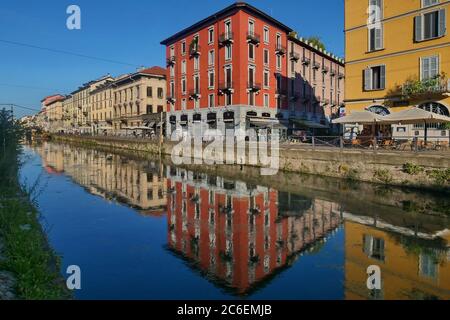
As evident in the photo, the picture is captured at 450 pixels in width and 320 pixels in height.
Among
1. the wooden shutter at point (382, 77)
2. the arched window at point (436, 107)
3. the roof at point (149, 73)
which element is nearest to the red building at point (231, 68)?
the roof at point (149, 73)

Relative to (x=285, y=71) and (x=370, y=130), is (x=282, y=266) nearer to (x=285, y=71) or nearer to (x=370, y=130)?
(x=370, y=130)

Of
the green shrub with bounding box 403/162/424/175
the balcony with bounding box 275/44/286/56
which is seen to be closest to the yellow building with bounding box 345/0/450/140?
the green shrub with bounding box 403/162/424/175

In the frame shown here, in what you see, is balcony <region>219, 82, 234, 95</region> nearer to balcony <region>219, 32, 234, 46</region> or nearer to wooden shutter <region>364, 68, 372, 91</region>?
balcony <region>219, 32, 234, 46</region>

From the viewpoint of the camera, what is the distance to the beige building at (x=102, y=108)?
2844 inches

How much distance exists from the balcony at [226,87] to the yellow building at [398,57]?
50.1 ft

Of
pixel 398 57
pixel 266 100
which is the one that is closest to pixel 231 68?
pixel 266 100

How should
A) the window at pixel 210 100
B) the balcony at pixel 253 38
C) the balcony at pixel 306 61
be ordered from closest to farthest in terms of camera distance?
the balcony at pixel 253 38 → the window at pixel 210 100 → the balcony at pixel 306 61

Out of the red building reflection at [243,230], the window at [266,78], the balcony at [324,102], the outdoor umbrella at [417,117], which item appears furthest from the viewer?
the balcony at [324,102]

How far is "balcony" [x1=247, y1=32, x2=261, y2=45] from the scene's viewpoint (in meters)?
38.0

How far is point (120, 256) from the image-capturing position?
8.75 meters

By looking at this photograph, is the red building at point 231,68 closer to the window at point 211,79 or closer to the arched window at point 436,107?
the window at point 211,79

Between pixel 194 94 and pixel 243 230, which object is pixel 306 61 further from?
pixel 243 230
